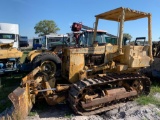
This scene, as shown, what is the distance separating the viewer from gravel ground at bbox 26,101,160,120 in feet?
18.1

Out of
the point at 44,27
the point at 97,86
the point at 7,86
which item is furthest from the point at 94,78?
the point at 44,27

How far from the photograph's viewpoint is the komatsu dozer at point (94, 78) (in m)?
5.68

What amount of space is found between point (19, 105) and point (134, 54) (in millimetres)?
3624

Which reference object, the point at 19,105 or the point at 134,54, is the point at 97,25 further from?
the point at 19,105

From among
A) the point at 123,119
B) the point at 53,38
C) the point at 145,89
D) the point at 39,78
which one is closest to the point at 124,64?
the point at 145,89

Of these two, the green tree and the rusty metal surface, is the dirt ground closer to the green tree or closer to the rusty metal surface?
the rusty metal surface

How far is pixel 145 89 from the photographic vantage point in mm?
7031

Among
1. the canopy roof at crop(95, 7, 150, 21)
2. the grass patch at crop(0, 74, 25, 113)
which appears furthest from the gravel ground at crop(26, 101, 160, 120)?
the canopy roof at crop(95, 7, 150, 21)

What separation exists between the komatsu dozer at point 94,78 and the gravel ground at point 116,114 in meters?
0.17

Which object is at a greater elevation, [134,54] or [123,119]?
[134,54]

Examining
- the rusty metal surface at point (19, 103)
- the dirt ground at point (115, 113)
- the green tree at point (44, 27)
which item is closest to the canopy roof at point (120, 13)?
the dirt ground at point (115, 113)

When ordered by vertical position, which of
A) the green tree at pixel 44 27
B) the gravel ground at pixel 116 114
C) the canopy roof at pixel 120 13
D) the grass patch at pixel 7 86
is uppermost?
the green tree at pixel 44 27

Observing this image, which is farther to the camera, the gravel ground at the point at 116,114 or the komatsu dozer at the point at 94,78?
the komatsu dozer at the point at 94,78

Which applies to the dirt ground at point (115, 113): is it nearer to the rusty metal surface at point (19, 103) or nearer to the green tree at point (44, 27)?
the rusty metal surface at point (19, 103)
